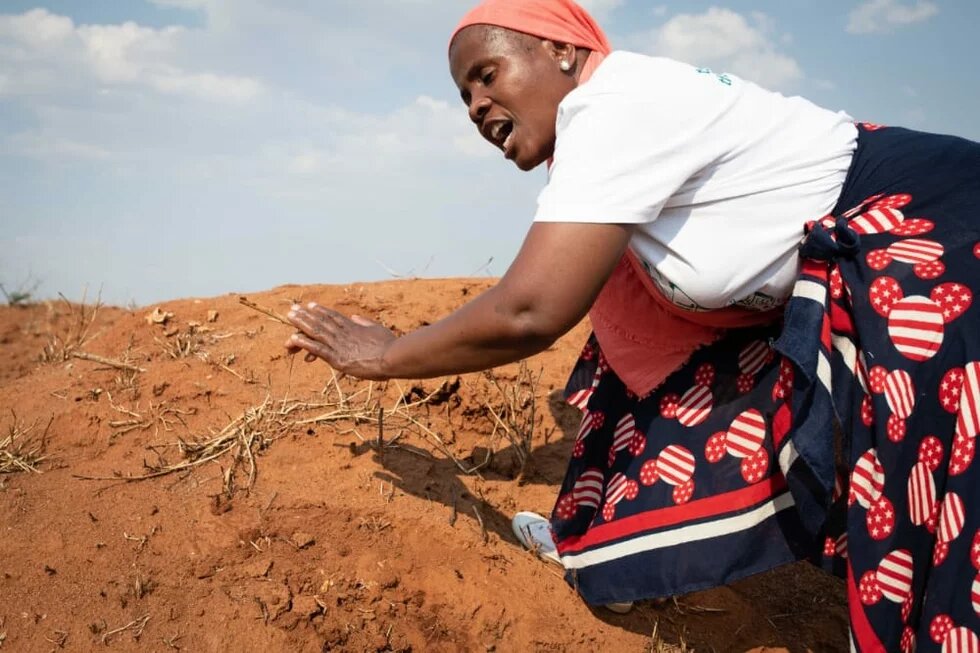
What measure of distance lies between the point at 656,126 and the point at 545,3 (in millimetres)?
570

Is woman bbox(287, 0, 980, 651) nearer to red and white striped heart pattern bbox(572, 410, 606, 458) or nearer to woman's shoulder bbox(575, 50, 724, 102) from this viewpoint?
woman's shoulder bbox(575, 50, 724, 102)

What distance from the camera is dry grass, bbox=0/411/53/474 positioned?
286 cm

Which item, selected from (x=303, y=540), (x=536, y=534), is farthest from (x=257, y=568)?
(x=536, y=534)

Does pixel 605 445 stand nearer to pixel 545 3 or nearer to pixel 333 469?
→ pixel 333 469

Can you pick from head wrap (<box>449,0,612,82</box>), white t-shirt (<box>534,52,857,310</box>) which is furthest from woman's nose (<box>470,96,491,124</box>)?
white t-shirt (<box>534,52,857,310</box>)

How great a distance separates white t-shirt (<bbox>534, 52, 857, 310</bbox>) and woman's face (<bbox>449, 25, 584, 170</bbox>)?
8.9 inches

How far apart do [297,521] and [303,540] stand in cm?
9

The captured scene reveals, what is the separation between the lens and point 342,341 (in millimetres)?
2150

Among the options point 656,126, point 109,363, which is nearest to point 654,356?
point 656,126

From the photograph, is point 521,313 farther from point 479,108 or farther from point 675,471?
point 675,471

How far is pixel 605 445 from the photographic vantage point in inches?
98.6

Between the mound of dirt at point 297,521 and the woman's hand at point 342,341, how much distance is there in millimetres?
695

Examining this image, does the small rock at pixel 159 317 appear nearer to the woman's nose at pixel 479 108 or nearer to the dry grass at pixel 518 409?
the dry grass at pixel 518 409

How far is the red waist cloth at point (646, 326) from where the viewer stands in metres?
2.11
